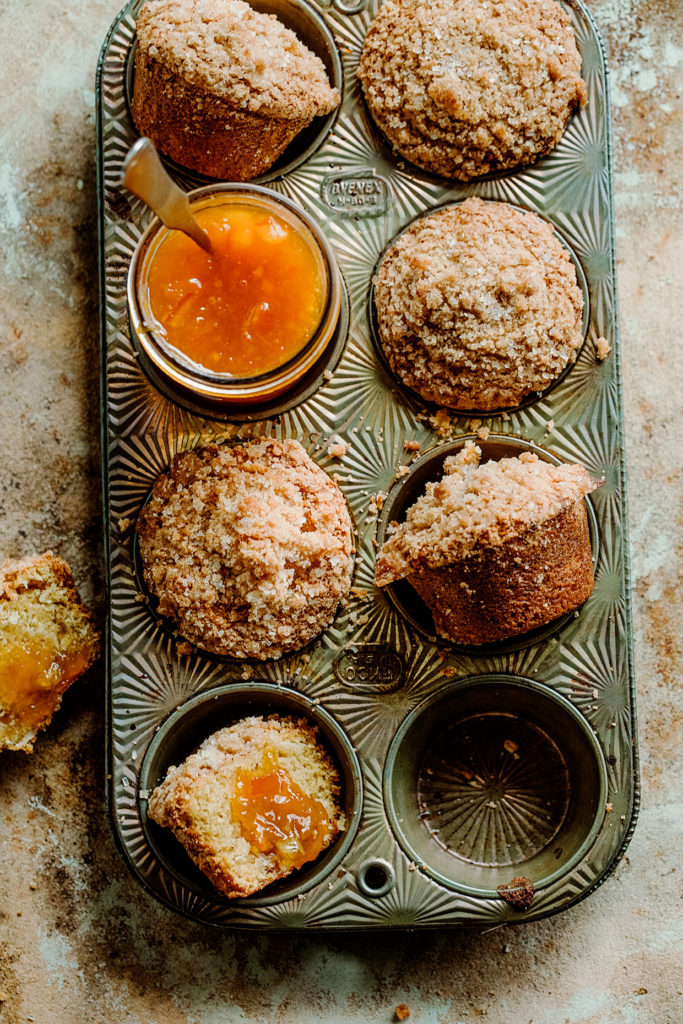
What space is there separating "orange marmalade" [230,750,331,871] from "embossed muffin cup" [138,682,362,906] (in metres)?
0.07

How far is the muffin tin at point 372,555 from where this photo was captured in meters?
1.93

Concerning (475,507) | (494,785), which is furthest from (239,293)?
(494,785)

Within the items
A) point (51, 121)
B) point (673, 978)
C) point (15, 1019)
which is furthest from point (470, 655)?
point (51, 121)

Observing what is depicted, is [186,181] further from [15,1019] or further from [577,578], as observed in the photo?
[15,1019]

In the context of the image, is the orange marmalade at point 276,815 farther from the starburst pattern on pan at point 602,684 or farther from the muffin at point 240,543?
the starburst pattern on pan at point 602,684

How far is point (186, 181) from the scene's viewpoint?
6.55 feet

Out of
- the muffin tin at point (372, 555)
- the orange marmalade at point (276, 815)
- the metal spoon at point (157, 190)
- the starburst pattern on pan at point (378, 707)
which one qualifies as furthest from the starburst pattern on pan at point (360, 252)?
the orange marmalade at point (276, 815)

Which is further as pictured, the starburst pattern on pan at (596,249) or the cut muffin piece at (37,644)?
the cut muffin piece at (37,644)

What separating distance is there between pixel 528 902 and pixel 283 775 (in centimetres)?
60

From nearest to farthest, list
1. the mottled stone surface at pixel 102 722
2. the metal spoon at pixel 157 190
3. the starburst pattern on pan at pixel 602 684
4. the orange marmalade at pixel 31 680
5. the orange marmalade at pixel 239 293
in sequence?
the metal spoon at pixel 157 190, the orange marmalade at pixel 239 293, the starburst pattern on pan at pixel 602 684, the orange marmalade at pixel 31 680, the mottled stone surface at pixel 102 722

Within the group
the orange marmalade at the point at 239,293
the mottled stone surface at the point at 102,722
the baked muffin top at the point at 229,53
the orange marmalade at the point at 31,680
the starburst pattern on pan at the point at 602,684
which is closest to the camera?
the orange marmalade at the point at 239,293

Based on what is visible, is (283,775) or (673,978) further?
(673,978)

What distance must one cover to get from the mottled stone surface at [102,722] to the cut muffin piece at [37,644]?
0.10 m

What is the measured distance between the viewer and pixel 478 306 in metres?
1.84
